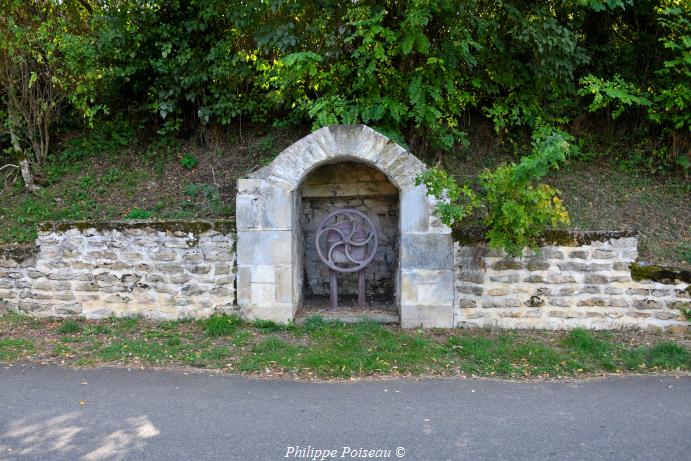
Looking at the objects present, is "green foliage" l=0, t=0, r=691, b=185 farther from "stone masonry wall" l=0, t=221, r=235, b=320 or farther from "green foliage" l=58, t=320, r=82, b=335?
"green foliage" l=58, t=320, r=82, b=335

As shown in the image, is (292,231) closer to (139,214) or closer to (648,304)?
(139,214)

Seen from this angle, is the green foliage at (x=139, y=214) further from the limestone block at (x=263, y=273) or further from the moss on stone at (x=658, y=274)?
the moss on stone at (x=658, y=274)

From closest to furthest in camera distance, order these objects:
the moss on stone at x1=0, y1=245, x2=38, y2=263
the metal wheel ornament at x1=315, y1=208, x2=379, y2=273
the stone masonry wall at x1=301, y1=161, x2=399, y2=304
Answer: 1. the moss on stone at x1=0, y1=245, x2=38, y2=263
2. the metal wheel ornament at x1=315, y1=208, x2=379, y2=273
3. the stone masonry wall at x1=301, y1=161, x2=399, y2=304

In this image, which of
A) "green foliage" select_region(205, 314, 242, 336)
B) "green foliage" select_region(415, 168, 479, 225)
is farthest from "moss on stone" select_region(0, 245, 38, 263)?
"green foliage" select_region(415, 168, 479, 225)

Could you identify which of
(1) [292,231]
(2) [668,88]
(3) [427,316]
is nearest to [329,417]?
(3) [427,316]

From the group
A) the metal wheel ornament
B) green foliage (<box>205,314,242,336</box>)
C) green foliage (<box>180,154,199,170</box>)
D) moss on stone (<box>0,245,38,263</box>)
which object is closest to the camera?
green foliage (<box>205,314,242,336</box>)

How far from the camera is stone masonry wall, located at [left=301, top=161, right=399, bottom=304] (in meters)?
7.43

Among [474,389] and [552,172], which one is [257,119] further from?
[474,389]

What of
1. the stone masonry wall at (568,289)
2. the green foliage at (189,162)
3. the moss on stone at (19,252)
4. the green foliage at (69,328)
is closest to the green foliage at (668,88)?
the stone masonry wall at (568,289)

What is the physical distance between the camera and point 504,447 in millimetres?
3689

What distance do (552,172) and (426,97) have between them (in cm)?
221

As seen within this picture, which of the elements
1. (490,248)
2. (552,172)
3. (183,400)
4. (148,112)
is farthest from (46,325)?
(552,172)

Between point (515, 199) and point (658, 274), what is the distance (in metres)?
1.91

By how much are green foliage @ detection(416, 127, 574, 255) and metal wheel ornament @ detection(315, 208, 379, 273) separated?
1.17 meters
